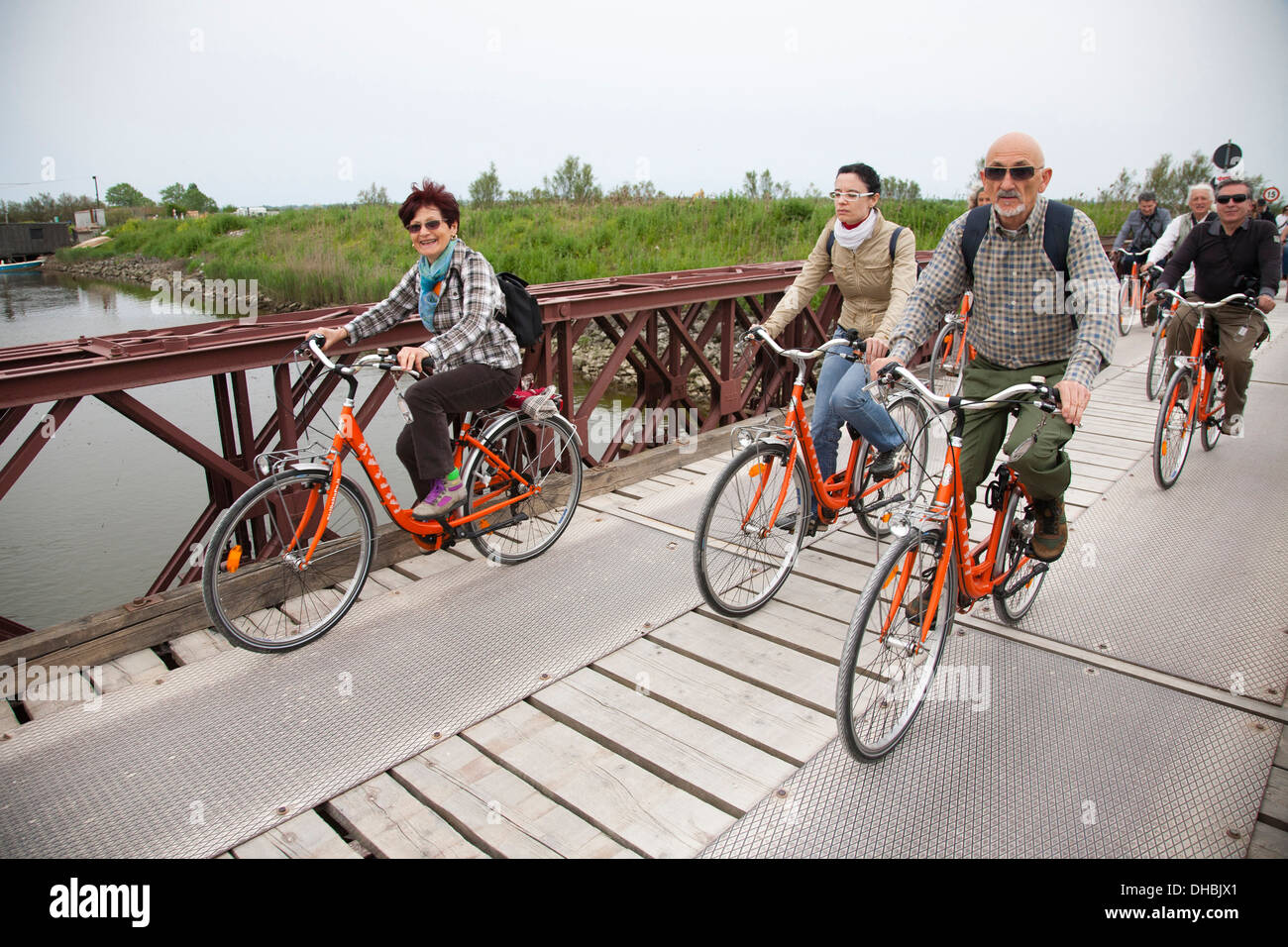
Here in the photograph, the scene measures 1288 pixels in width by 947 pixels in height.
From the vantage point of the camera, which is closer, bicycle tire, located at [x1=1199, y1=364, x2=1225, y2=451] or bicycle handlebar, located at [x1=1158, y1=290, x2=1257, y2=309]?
bicycle handlebar, located at [x1=1158, y1=290, x2=1257, y2=309]

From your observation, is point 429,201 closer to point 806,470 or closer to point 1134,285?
point 806,470

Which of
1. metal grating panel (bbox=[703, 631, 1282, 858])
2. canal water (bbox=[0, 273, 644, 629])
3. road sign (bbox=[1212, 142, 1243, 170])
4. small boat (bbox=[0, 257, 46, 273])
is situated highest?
road sign (bbox=[1212, 142, 1243, 170])

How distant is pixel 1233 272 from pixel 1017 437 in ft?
12.6

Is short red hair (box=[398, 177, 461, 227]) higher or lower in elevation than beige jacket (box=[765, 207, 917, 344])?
higher

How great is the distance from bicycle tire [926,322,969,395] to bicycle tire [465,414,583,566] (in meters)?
3.14

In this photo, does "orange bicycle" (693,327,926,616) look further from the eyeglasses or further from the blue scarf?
the blue scarf

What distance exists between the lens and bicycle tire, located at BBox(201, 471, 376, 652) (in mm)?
3115

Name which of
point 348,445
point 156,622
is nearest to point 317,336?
point 348,445

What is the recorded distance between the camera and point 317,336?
3588mm

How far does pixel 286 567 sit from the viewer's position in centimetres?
364

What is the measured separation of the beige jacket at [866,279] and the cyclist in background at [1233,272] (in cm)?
271

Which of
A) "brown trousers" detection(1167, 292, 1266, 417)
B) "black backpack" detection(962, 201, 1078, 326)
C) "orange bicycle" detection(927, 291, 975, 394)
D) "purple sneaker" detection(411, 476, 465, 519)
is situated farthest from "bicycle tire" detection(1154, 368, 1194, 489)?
"purple sneaker" detection(411, 476, 465, 519)

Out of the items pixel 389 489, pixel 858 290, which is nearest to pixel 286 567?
pixel 389 489
